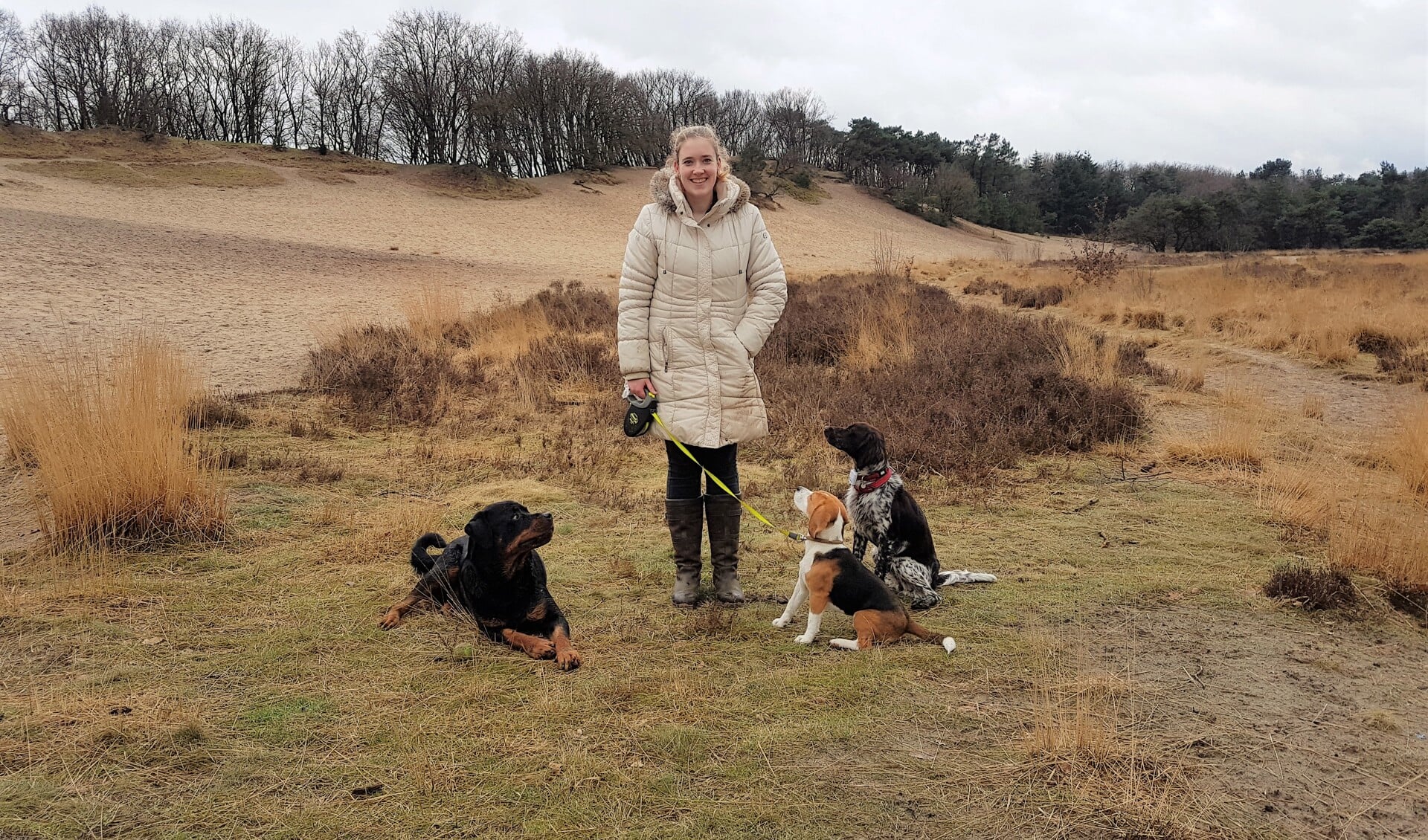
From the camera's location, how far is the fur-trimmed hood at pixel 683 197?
4164 millimetres

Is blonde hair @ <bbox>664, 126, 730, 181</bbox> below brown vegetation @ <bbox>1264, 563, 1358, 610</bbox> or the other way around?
the other way around

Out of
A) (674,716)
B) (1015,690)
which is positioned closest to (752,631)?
(674,716)

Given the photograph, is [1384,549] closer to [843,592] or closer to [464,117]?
[843,592]

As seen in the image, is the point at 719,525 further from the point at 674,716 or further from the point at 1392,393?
the point at 1392,393

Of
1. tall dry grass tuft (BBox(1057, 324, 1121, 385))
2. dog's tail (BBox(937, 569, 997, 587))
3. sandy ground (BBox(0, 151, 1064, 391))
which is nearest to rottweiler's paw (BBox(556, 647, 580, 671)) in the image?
dog's tail (BBox(937, 569, 997, 587))

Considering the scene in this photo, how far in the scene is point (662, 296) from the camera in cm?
432

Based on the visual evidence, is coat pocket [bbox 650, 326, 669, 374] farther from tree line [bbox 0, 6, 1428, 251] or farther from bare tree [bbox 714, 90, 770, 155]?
bare tree [bbox 714, 90, 770, 155]

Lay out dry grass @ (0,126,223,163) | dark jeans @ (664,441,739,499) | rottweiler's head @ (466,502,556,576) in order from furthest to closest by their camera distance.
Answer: dry grass @ (0,126,223,163)
dark jeans @ (664,441,739,499)
rottweiler's head @ (466,502,556,576)

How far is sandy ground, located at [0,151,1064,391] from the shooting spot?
13359mm

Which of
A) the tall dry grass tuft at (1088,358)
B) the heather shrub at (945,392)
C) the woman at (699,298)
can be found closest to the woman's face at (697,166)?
the woman at (699,298)

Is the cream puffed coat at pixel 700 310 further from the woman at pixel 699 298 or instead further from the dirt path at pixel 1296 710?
the dirt path at pixel 1296 710

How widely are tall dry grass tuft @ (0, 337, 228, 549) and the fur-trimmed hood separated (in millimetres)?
3506

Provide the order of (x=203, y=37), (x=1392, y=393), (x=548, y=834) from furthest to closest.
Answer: (x=203, y=37)
(x=1392, y=393)
(x=548, y=834)

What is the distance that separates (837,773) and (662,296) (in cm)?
248
